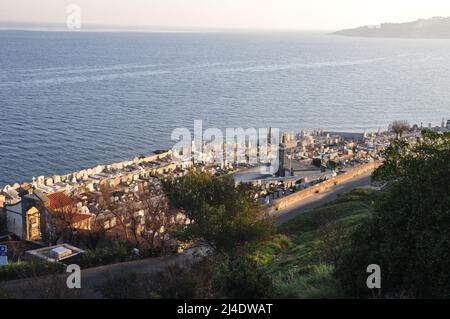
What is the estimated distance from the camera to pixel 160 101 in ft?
207

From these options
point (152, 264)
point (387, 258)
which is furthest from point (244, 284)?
point (152, 264)

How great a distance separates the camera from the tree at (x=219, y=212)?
12609 mm

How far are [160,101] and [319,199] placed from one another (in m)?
43.2

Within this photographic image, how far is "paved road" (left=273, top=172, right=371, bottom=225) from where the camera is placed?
19875 mm

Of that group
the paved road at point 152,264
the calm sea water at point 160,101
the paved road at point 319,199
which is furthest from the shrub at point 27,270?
the calm sea water at point 160,101

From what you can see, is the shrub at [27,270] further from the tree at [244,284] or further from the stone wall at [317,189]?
the stone wall at [317,189]

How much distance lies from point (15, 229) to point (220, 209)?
30.8 feet

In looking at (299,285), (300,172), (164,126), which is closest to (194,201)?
(299,285)

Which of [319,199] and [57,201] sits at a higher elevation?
[57,201]

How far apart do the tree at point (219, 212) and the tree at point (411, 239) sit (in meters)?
4.03

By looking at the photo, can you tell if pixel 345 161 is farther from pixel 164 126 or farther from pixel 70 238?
pixel 164 126

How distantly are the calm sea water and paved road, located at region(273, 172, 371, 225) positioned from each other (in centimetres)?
1809

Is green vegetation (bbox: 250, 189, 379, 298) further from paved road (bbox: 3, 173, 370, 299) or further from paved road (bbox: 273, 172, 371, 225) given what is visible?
paved road (bbox: 3, 173, 370, 299)

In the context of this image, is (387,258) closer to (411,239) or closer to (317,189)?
(411,239)
